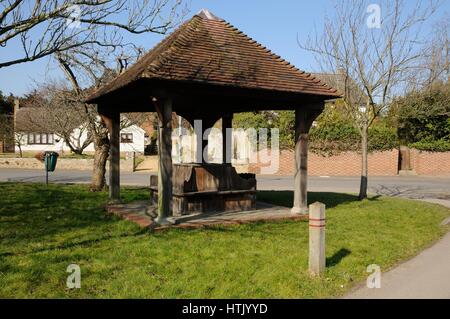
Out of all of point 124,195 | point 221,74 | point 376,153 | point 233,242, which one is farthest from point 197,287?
point 376,153

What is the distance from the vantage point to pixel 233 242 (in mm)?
7492

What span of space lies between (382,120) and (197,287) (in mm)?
25767

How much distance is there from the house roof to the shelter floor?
9.36 ft

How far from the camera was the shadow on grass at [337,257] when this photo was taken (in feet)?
21.0

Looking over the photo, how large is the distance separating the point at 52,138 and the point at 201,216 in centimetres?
4933

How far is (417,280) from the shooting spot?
5.73 metres

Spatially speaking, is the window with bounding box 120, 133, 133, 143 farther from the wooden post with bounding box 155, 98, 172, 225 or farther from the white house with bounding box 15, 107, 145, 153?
the wooden post with bounding box 155, 98, 172, 225

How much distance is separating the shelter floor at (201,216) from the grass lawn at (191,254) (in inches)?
12.1

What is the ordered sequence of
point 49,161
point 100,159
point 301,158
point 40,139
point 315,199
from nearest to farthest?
point 301,158 → point 315,199 → point 100,159 → point 49,161 → point 40,139

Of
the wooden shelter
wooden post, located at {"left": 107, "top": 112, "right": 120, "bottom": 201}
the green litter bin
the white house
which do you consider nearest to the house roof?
the wooden shelter

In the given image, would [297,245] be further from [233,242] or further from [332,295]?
[332,295]

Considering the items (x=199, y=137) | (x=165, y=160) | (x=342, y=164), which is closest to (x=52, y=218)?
(x=165, y=160)

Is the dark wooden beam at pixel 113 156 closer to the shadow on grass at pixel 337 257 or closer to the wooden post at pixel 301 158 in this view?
the wooden post at pixel 301 158

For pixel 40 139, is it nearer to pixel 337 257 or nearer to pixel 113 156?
pixel 113 156
